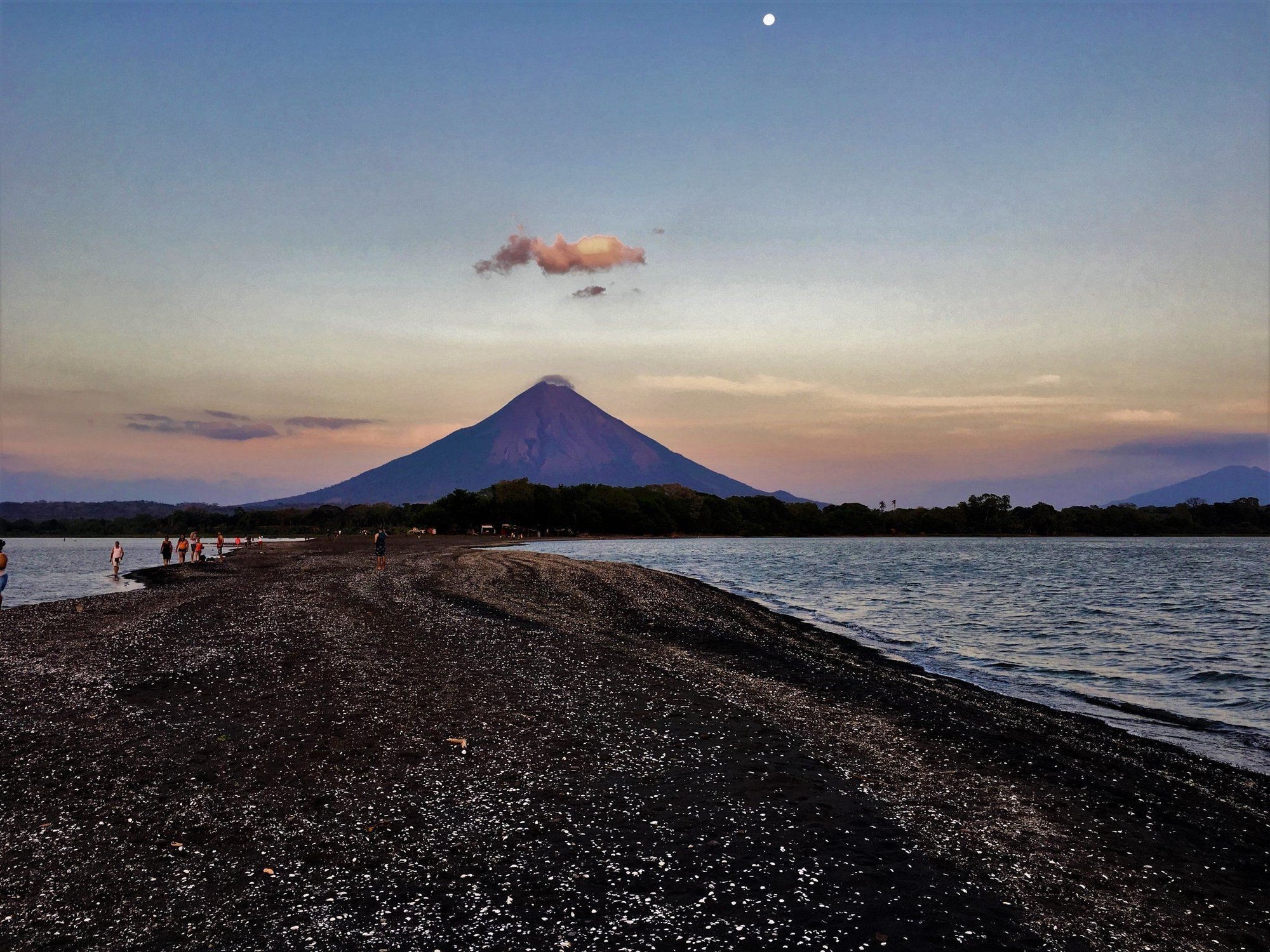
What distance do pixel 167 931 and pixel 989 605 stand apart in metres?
51.9

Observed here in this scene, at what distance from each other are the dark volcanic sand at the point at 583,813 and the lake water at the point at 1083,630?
4104 millimetres

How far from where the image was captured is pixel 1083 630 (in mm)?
37312

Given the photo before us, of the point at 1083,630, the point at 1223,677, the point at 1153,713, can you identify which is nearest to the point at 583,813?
the point at 1153,713

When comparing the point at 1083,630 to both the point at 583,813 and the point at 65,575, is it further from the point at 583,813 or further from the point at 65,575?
the point at 65,575

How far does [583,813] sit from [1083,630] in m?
36.6

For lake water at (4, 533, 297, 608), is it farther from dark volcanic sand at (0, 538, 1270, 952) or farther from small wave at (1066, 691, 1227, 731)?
small wave at (1066, 691, 1227, 731)

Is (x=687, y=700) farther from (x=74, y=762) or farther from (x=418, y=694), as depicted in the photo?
(x=74, y=762)

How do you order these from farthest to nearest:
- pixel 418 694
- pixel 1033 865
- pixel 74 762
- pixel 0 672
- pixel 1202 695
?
pixel 1202 695 < pixel 0 672 < pixel 418 694 < pixel 74 762 < pixel 1033 865

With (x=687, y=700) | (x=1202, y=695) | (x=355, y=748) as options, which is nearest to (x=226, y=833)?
(x=355, y=748)

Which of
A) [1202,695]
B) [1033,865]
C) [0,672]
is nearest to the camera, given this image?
[1033,865]

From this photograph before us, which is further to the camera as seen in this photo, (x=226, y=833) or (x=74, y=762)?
(x=74, y=762)

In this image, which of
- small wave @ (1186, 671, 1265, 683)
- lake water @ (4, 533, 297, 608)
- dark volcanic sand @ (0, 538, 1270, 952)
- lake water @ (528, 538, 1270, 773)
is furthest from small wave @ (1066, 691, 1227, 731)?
lake water @ (4, 533, 297, 608)

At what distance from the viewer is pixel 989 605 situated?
49.6 meters

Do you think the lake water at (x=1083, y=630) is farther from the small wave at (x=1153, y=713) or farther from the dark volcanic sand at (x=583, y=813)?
the dark volcanic sand at (x=583, y=813)
